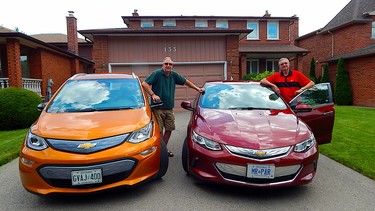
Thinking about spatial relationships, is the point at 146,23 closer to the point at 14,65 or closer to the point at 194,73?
the point at 194,73

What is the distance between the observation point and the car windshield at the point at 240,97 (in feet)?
13.9

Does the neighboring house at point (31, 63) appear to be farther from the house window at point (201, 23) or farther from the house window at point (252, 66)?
the house window at point (252, 66)

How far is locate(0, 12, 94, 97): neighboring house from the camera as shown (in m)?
11.6

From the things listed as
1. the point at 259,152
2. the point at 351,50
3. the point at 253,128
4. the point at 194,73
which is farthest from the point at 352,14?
the point at 259,152

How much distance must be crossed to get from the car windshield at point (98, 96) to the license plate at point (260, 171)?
73.1 inches

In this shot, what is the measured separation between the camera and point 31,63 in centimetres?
1415

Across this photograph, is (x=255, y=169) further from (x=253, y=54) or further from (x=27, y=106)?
(x=253, y=54)

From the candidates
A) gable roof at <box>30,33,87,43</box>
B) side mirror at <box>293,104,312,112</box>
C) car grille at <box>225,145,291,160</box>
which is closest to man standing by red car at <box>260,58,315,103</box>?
side mirror at <box>293,104,312,112</box>

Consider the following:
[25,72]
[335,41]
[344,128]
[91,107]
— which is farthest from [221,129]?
[335,41]

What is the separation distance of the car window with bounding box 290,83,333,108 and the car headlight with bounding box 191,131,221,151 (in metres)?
2.05

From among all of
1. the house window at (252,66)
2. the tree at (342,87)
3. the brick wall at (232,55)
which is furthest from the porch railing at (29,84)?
the tree at (342,87)

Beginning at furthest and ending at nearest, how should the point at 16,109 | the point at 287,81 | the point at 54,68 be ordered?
the point at 54,68
the point at 16,109
the point at 287,81

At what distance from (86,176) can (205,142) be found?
4.70ft

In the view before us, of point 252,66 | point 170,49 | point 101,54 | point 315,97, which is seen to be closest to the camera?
point 315,97
